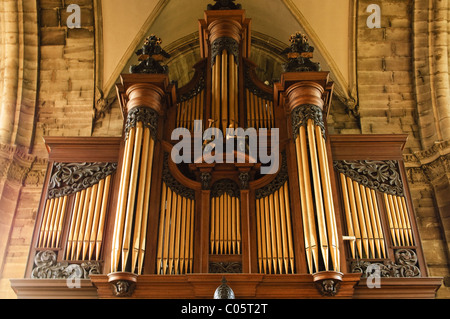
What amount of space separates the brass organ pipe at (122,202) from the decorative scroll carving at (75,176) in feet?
1.55

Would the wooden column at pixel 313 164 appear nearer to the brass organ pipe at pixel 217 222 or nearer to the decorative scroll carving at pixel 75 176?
the brass organ pipe at pixel 217 222

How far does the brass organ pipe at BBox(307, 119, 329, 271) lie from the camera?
707 centimetres

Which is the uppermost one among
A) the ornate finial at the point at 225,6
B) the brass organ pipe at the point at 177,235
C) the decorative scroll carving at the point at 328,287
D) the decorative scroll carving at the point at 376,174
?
the ornate finial at the point at 225,6

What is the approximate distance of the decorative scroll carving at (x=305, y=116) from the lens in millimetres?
8422

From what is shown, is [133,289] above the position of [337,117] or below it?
below

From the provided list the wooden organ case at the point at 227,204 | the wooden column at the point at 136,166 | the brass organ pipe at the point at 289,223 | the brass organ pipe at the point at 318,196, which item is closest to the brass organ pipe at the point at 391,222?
the wooden organ case at the point at 227,204

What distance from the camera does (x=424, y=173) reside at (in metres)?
10.7

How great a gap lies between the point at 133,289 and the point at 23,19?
734 centimetres

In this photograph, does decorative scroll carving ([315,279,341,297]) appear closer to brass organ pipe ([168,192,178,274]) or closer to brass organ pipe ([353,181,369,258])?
brass organ pipe ([353,181,369,258])

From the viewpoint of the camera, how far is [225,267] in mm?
7238

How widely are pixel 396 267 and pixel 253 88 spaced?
3945 mm

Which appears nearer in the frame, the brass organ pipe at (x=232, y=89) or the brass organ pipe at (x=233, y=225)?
the brass organ pipe at (x=233, y=225)
